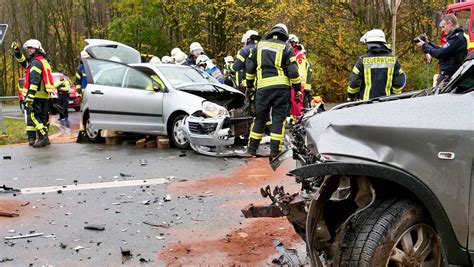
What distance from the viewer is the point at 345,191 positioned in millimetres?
2941

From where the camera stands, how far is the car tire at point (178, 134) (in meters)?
8.79

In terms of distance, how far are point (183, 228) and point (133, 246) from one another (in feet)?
1.94

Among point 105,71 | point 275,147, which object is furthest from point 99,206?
point 105,71

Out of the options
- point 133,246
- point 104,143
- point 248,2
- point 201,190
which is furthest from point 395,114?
point 248,2

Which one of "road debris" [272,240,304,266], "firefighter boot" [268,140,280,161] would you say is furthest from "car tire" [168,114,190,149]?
"road debris" [272,240,304,266]

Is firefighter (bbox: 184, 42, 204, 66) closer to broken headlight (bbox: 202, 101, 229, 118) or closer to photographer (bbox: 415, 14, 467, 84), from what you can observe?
broken headlight (bbox: 202, 101, 229, 118)

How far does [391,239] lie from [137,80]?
23.7ft

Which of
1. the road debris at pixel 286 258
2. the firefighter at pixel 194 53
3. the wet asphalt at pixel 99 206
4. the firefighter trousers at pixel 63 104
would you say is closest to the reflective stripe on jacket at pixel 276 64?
the wet asphalt at pixel 99 206

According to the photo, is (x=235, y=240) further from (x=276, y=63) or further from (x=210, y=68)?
(x=210, y=68)

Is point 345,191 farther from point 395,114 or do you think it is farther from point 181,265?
point 181,265

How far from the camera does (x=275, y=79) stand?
7.50 m

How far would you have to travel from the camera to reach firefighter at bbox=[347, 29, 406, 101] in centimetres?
645

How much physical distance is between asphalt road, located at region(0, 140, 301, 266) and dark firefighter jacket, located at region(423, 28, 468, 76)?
114 inches

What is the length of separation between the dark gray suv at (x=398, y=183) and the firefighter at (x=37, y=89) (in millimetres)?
7809
